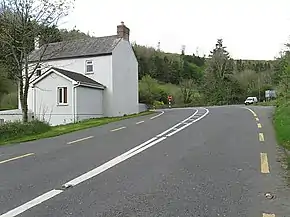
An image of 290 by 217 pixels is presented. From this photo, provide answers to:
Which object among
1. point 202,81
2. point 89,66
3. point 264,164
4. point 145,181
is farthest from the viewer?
point 202,81

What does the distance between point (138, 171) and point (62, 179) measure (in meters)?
1.64

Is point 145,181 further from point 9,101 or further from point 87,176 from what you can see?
point 9,101

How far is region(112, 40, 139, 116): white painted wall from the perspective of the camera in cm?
3700

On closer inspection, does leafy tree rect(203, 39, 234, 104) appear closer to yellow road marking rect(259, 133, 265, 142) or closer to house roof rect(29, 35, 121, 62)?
house roof rect(29, 35, 121, 62)

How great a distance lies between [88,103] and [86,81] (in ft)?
6.23

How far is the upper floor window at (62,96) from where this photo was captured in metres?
33.5

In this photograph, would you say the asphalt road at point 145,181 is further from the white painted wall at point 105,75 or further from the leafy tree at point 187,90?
the leafy tree at point 187,90

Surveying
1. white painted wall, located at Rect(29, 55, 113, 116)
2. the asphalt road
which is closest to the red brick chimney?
white painted wall, located at Rect(29, 55, 113, 116)

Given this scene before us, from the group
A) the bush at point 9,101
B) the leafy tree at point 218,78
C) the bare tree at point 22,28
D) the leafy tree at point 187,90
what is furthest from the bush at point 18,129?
the leafy tree at point 218,78

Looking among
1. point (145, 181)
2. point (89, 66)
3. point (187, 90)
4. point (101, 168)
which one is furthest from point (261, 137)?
point (187, 90)

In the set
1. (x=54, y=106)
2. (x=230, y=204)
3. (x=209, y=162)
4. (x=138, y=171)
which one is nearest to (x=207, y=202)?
(x=230, y=204)

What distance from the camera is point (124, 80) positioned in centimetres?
3900

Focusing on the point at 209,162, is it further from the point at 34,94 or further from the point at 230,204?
the point at 34,94

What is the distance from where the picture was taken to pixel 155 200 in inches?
241
